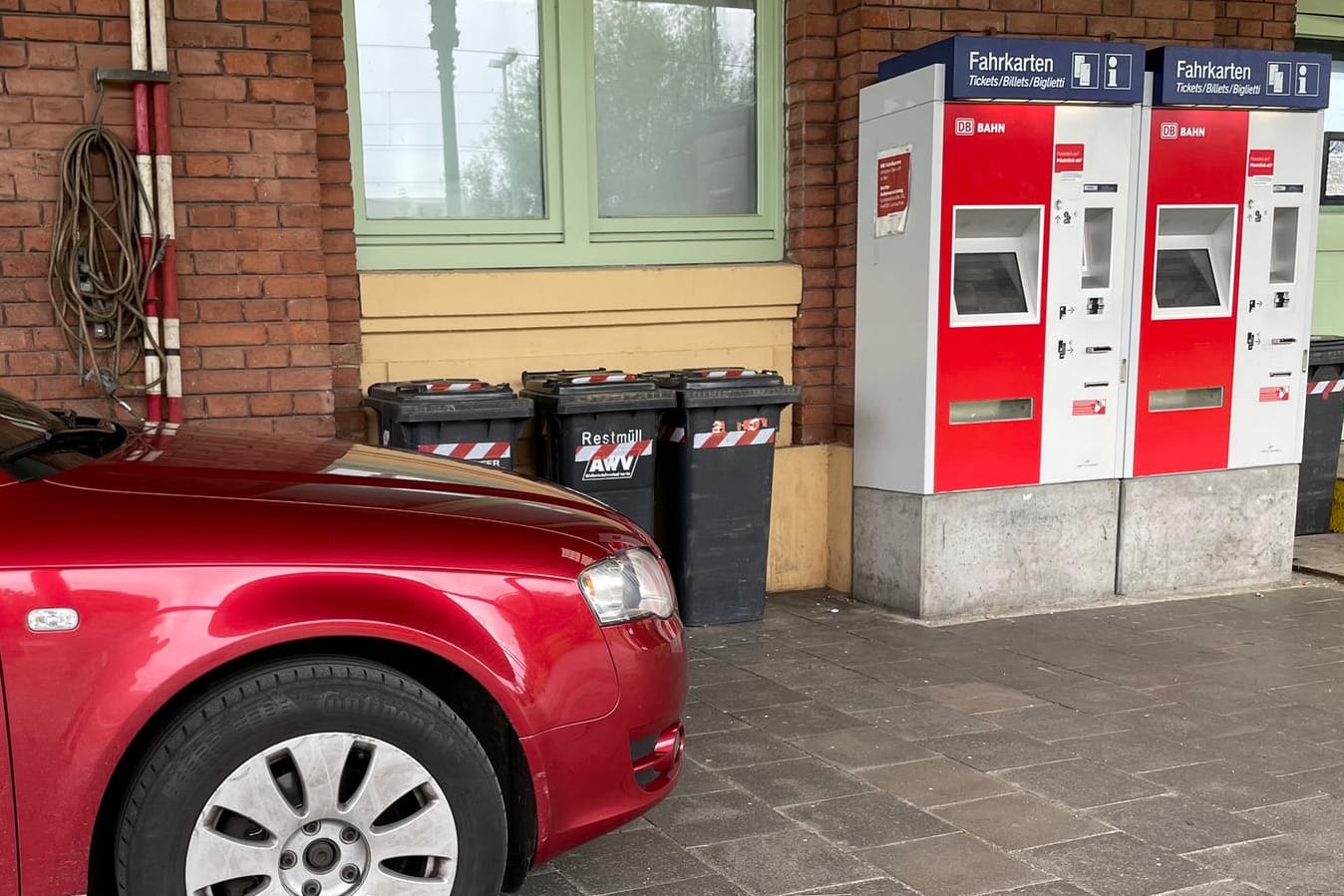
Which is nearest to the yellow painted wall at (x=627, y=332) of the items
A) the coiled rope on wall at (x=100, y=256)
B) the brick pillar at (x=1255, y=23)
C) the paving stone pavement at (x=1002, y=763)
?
the paving stone pavement at (x=1002, y=763)

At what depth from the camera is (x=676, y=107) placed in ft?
22.0

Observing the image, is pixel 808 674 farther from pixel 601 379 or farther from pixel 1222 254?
pixel 1222 254

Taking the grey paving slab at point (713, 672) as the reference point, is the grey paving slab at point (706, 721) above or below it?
above

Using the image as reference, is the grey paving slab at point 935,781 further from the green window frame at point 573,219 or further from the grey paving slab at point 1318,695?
the green window frame at point 573,219

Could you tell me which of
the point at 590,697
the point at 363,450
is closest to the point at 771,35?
the point at 363,450

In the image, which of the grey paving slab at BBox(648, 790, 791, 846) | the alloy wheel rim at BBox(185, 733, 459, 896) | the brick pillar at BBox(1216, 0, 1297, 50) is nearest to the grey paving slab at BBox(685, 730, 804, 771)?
the grey paving slab at BBox(648, 790, 791, 846)

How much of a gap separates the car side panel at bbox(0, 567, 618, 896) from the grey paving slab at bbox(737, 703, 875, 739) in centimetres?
218

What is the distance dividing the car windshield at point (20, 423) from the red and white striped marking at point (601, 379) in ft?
8.84

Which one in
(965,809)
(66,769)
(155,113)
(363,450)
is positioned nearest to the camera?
(66,769)

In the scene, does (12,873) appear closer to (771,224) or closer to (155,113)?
(155,113)

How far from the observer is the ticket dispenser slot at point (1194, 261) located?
6383 millimetres

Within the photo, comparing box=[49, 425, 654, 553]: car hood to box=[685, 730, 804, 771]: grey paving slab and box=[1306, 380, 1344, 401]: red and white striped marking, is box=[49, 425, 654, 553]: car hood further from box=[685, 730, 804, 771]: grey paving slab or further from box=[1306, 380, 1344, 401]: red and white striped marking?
box=[1306, 380, 1344, 401]: red and white striped marking

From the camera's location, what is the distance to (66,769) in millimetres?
2389

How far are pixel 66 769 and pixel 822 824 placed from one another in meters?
2.17
